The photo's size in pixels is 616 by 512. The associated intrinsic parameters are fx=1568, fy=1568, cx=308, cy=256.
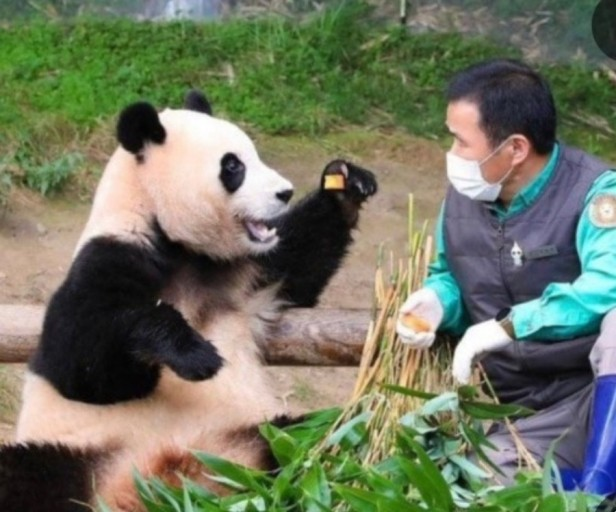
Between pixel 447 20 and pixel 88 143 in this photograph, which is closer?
pixel 88 143

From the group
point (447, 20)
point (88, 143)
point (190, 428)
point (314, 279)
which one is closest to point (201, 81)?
point (88, 143)

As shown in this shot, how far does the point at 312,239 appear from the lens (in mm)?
5355

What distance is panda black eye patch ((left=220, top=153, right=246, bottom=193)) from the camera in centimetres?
503

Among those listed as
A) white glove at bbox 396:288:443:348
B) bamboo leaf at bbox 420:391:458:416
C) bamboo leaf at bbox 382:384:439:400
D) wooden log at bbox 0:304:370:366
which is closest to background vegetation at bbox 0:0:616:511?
wooden log at bbox 0:304:370:366

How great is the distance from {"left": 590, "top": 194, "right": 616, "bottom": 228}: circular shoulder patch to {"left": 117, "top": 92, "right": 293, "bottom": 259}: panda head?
3.53 ft

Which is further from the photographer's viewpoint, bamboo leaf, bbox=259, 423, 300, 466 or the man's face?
the man's face

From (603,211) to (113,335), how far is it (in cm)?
144

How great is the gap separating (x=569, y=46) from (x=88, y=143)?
10.5ft

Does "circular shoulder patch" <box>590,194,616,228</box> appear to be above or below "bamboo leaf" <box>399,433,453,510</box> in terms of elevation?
above

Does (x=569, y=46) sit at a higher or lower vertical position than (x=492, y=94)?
lower

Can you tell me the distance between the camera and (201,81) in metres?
9.66

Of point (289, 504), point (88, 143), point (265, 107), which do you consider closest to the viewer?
point (289, 504)

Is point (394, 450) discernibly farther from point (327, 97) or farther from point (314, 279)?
point (327, 97)

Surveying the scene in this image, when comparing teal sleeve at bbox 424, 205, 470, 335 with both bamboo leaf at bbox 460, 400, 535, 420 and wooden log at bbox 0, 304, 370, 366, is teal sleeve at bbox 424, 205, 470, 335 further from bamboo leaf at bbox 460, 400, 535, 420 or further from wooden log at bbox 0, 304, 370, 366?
bamboo leaf at bbox 460, 400, 535, 420
